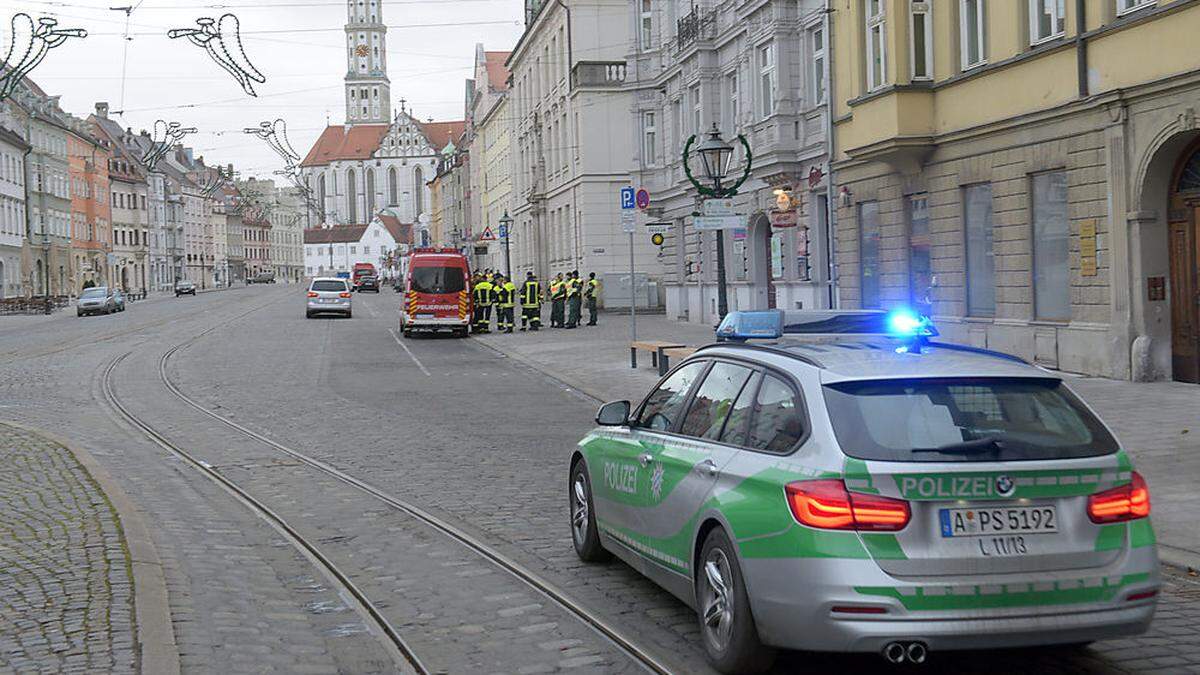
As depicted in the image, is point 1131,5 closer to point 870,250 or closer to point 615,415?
point 870,250

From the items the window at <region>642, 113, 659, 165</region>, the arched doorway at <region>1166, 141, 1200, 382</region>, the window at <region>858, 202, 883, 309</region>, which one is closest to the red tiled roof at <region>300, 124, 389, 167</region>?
the window at <region>642, 113, 659, 165</region>

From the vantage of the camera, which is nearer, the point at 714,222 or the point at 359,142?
the point at 714,222

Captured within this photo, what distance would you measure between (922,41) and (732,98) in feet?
39.2

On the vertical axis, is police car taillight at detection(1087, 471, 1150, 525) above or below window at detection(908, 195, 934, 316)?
below

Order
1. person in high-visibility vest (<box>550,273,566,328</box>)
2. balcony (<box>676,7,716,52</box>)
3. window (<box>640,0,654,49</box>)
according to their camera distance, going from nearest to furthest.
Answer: balcony (<box>676,7,716,52</box>) < person in high-visibility vest (<box>550,273,566,328</box>) < window (<box>640,0,654,49</box>)

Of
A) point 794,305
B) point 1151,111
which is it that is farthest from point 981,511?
point 794,305

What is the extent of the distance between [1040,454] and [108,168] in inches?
4691

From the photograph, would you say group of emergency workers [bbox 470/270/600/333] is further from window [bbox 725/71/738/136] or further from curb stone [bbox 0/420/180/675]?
curb stone [bbox 0/420/180/675]

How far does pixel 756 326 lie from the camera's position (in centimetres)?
731

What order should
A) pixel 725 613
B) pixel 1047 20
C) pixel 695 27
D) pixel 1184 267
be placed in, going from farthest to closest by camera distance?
pixel 695 27 → pixel 1047 20 → pixel 1184 267 → pixel 725 613

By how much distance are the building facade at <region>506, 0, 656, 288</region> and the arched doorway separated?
34.3 m

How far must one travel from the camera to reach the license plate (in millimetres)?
5309

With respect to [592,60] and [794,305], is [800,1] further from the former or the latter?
[592,60]

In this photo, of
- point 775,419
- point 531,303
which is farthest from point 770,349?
point 531,303
